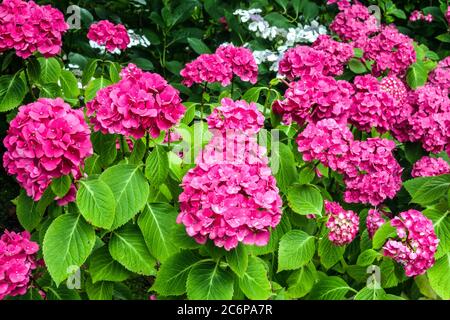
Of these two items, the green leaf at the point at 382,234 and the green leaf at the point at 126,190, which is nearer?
the green leaf at the point at 126,190

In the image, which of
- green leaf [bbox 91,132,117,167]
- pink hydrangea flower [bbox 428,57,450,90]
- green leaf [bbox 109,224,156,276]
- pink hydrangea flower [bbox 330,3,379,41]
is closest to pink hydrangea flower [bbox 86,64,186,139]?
green leaf [bbox 91,132,117,167]

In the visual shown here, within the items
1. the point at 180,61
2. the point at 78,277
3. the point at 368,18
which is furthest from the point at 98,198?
the point at 180,61

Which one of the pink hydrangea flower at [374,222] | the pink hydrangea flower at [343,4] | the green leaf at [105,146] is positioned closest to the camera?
the green leaf at [105,146]

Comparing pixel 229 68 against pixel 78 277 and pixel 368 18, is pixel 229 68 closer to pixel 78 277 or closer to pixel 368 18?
pixel 78 277

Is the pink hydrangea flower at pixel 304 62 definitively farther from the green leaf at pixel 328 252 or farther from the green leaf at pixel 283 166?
the green leaf at pixel 328 252

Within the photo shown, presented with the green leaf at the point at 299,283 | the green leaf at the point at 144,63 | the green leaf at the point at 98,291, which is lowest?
the green leaf at the point at 144,63

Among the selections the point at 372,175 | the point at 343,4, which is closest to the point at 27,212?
the point at 372,175

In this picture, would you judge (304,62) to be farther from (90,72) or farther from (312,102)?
(90,72)

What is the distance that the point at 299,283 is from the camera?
224cm

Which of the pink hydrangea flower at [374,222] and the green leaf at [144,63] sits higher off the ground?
the pink hydrangea flower at [374,222]

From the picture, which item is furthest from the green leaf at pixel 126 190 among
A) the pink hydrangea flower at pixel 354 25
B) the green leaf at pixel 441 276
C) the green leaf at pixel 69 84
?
the pink hydrangea flower at pixel 354 25

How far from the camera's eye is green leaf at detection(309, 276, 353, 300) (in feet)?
7.19

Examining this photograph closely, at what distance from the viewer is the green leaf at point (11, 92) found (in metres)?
2.65
